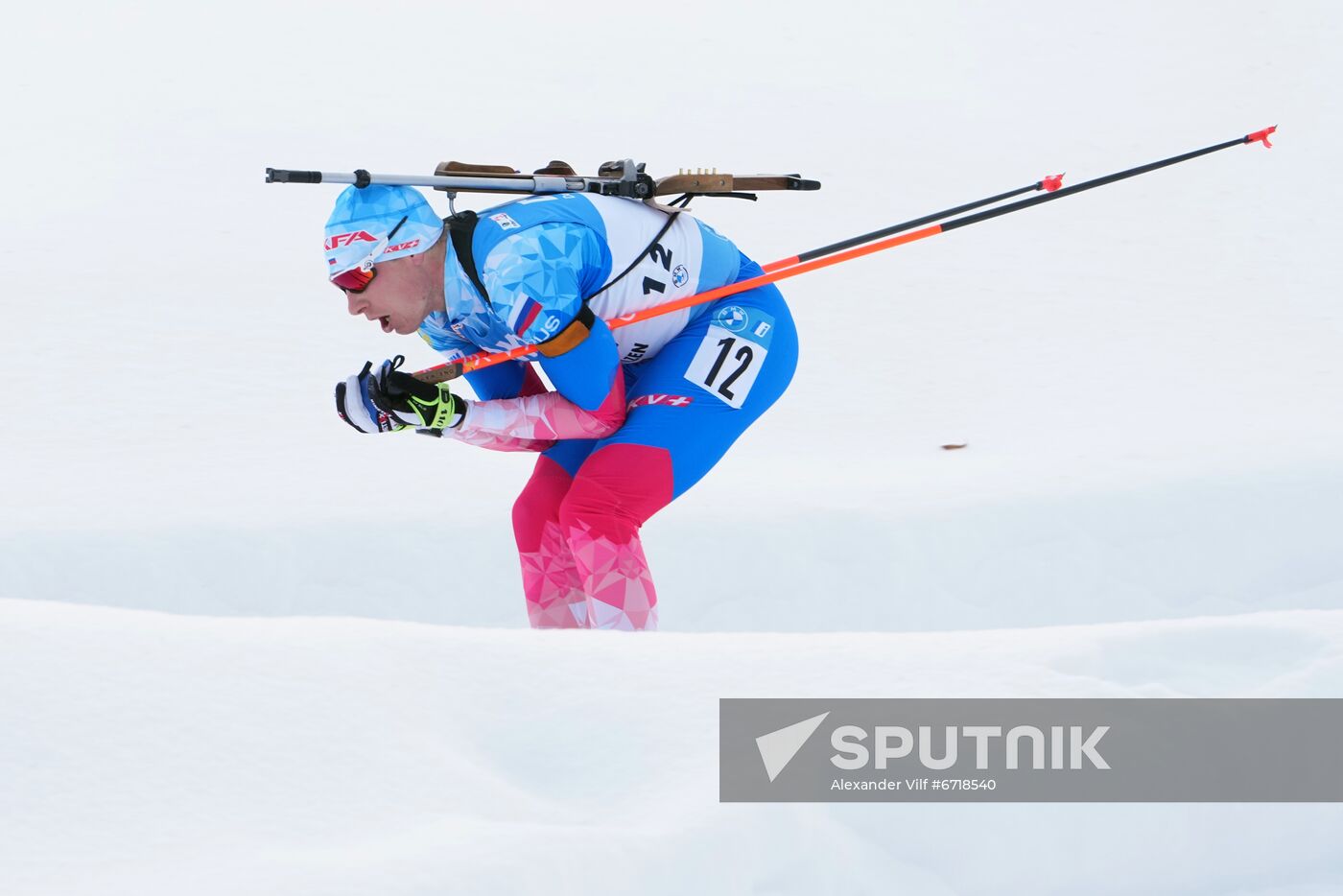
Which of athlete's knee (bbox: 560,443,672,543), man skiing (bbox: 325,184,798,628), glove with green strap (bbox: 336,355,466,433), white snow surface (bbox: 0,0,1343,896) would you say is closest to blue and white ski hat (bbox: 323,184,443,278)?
man skiing (bbox: 325,184,798,628)

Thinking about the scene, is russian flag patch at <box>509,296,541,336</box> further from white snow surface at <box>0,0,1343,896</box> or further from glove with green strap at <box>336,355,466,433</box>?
white snow surface at <box>0,0,1343,896</box>

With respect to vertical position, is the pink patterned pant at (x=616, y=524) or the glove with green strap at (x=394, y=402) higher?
the glove with green strap at (x=394, y=402)

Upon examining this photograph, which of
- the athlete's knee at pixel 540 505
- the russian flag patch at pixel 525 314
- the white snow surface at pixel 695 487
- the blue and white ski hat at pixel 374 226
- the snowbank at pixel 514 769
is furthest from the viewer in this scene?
the athlete's knee at pixel 540 505

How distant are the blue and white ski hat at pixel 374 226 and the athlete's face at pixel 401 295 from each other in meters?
0.03

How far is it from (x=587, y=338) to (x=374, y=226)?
1.60 feet

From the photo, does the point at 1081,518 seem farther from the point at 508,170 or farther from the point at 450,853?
the point at 450,853

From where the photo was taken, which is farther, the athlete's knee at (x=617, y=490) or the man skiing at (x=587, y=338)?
the athlete's knee at (x=617, y=490)

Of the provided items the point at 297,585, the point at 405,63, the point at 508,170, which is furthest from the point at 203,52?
the point at 508,170

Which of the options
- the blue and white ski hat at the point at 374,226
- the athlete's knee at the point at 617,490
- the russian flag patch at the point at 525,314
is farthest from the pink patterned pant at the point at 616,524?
the blue and white ski hat at the point at 374,226

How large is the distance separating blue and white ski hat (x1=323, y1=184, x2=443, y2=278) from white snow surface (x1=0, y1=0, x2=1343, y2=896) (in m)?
0.83

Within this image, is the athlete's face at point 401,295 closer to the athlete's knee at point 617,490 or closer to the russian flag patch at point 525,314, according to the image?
the russian flag patch at point 525,314

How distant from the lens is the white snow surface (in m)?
2.17

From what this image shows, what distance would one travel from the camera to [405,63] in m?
9.66

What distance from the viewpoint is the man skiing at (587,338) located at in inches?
124
